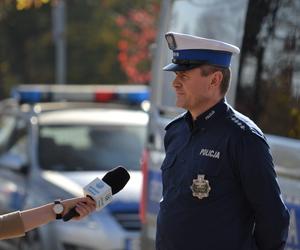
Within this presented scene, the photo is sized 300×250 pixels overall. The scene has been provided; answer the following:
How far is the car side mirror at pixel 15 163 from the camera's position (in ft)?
24.9

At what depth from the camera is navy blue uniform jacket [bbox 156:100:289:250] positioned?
330 cm

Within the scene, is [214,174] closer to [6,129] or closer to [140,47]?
[6,129]

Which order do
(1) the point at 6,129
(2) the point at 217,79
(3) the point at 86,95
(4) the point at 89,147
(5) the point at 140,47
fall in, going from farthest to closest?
(5) the point at 140,47
(3) the point at 86,95
(1) the point at 6,129
(4) the point at 89,147
(2) the point at 217,79

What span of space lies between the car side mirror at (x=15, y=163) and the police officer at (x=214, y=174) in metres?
4.13

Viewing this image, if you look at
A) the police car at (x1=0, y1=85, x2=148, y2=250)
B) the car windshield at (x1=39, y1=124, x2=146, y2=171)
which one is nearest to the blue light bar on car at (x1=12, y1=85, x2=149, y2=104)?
the police car at (x1=0, y1=85, x2=148, y2=250)

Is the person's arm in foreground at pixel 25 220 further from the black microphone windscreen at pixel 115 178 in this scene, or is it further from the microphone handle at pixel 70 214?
the black microphone windscreen at pixel 115 178

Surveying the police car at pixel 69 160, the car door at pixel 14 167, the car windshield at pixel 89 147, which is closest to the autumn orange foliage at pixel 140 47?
the police car at pixel 69 160

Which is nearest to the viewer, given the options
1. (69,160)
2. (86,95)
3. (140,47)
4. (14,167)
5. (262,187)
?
(262,187)

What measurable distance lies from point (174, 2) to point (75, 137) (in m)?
2.53

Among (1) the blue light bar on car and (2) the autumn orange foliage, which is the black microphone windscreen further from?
(2) the autumn orange foliage

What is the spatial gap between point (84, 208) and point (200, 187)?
463mm

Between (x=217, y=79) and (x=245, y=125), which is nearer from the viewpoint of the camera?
(x=245, y=125)

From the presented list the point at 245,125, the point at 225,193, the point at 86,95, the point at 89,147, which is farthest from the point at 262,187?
the point at 86,95

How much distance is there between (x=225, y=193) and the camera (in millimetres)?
3361
